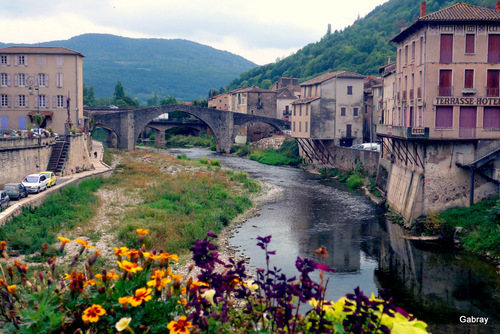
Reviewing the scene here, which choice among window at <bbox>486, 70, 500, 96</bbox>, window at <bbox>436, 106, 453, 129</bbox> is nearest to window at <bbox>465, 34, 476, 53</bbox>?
window at <bbox>486, 70, 500, 96</bbox>

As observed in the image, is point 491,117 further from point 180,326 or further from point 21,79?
point 21,79

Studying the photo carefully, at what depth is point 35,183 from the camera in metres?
30.6

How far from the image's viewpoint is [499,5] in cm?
3123

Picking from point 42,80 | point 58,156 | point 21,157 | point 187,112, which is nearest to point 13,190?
point 21,157

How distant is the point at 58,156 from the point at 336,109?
94.2ft

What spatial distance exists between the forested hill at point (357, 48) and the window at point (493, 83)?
67.9m

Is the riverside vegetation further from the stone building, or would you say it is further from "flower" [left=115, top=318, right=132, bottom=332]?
the stone building

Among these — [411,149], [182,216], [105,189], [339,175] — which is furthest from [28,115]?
[411,149]

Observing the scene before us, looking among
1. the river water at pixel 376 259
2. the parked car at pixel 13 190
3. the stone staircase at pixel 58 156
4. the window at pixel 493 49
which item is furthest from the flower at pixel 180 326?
the stone staircase at pixel 58 156

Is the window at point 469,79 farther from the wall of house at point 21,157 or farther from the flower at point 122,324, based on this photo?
the wall of house at point 21,157

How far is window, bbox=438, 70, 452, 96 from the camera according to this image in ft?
92.3

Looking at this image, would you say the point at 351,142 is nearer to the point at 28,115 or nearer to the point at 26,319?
the point at 28,115

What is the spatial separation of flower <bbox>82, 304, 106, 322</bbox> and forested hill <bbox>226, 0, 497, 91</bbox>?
9405 centimetres

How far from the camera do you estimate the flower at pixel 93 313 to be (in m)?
5.76
